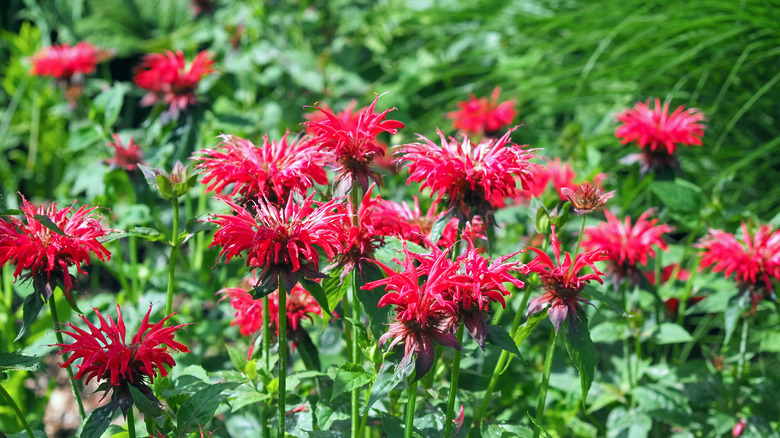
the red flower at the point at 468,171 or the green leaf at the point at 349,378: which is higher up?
the red flower at the point at 468,171

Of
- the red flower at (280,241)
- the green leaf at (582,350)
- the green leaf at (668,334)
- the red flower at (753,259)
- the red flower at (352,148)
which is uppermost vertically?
the red flower at (352,148)

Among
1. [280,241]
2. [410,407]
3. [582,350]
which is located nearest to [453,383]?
[410,407]

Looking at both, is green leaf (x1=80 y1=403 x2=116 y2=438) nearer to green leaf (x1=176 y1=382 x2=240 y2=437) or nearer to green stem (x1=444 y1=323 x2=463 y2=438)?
green leaf (x1=176 y1=382 x2=240 y2=437)

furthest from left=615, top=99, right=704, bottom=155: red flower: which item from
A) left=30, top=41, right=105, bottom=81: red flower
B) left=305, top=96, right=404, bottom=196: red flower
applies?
left=30, top=41, right=105, bottom=81: red flower

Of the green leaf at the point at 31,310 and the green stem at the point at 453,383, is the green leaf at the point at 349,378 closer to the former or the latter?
the green stem at the point at 453,383

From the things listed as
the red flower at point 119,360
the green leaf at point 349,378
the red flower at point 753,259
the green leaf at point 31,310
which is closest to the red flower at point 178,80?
the green leaf at point 31,310

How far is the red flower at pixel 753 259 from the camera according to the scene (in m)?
1.30

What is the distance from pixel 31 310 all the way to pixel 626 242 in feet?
3.58

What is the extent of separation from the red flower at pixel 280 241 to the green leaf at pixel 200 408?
195 millimetres

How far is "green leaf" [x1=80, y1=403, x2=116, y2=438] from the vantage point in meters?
0.82

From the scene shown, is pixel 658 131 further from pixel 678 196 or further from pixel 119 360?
pixel 119 360

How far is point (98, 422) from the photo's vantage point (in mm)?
832

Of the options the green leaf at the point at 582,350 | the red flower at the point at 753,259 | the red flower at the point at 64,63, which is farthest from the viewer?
the red flower at the point at 64,63

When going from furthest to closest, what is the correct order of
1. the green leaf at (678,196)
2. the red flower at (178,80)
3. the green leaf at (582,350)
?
the red flower at (178,80) → the green leaf at (678,196) → the green leaf at (582,350)
